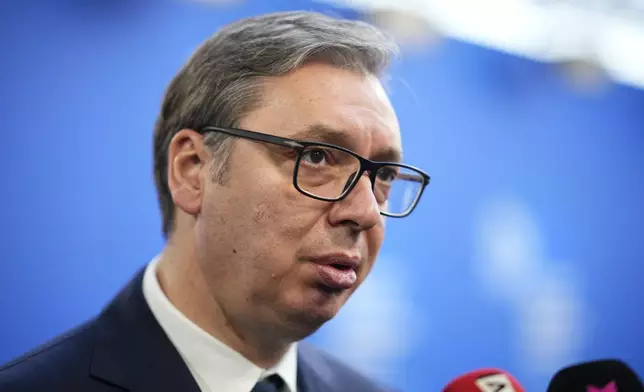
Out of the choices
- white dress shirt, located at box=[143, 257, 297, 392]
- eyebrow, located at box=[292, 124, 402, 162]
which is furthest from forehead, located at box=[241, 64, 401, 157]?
white dress shirt, located at box=[143, 257, 297, 392]

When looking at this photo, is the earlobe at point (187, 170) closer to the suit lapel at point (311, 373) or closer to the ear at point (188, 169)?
the ear at point (188, 169)

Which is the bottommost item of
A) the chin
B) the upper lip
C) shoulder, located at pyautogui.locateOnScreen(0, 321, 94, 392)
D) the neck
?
shoulder, located at pyautogui.locateOnScreen(0, 321, 94, 392)

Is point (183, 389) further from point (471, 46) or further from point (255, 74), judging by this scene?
point (471, 46)

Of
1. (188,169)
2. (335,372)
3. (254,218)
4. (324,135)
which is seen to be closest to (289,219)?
(254,218)

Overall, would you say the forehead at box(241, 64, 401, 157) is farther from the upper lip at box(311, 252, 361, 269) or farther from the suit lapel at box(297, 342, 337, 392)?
the suit lapel at box(297, 342, 337, 392)

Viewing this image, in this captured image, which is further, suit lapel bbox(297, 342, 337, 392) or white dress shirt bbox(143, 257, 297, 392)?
suit lapel bbox(297, 342, 337, 392)

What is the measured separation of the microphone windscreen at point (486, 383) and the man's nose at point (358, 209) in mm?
324

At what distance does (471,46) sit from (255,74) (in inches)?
75.5

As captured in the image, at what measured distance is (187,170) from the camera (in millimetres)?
1418

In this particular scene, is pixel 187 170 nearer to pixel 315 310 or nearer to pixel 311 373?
pixel 315 310

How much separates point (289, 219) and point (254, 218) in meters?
0.07

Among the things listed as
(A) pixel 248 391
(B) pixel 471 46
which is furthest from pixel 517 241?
(A) pixel 248 391

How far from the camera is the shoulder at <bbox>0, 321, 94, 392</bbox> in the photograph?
127 centimetres

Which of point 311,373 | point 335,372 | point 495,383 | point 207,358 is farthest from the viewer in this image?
point 335,372
